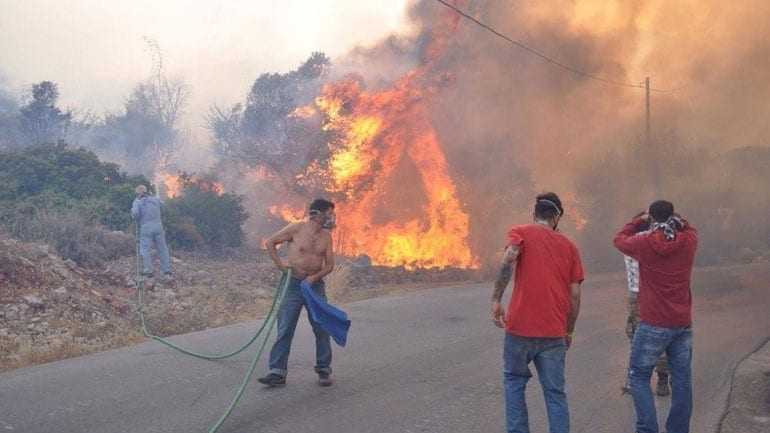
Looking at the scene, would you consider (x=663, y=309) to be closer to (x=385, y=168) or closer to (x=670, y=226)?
(x=670, y=226)

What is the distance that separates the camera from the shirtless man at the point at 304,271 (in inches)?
260

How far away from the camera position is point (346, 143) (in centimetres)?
2089

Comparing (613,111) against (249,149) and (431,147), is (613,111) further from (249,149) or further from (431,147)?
(249,149)

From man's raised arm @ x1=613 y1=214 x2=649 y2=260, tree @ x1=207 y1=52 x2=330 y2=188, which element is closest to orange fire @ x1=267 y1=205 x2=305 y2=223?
tree @ x1=207 y1=52 x2=330 y2=188

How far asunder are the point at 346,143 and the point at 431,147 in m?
2.59

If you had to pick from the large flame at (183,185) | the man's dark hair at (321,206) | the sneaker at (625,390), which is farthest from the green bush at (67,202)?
the sneaker at (625,390)

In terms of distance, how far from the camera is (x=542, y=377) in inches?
178

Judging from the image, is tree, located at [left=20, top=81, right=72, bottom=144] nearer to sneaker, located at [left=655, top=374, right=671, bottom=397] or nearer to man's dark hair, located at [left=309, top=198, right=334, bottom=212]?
man's dark hair, located at [left=309, top=198, right=334, bottom=212]

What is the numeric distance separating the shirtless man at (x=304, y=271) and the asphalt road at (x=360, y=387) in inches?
8.7

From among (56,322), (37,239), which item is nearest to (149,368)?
(56,322)

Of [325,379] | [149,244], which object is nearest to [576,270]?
[325,379]

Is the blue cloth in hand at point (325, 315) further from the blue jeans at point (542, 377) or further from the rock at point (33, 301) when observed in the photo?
the rock at point (33, 301)

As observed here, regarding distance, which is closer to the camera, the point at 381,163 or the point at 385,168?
the point at 381,163

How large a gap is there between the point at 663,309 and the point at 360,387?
9.82 feet
